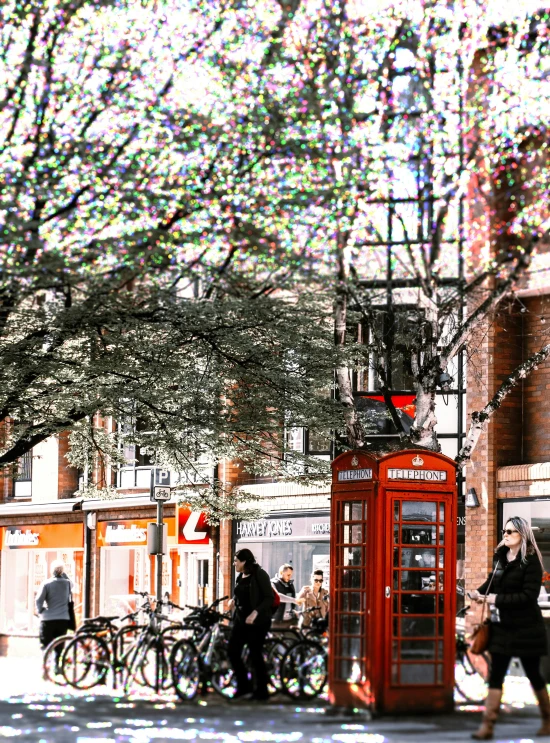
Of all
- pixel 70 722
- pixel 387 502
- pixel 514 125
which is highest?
pixel 514 125

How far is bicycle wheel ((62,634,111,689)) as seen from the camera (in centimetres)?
1731

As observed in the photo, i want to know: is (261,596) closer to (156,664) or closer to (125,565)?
(156,664)

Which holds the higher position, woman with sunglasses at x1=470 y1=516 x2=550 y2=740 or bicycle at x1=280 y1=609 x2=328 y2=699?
woman with sunglasses at x1=470 y1=516 x2=550 y2=740

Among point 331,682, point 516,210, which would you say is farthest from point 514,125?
point 331,682

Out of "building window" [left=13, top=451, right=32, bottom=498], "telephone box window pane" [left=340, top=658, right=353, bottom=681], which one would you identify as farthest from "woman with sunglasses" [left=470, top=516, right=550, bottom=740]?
"building window" [left=13, top=451, right=32, bottom=498]

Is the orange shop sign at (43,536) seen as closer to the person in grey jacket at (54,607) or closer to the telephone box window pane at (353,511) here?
the person in grey jacket at (54,607)

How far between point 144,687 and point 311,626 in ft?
6.72

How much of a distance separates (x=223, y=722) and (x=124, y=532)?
64.8ft

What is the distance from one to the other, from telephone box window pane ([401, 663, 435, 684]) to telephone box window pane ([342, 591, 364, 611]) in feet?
2.34

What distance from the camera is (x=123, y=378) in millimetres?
18188

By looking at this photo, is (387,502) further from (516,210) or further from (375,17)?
(375,17)

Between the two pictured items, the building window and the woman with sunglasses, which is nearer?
the woman with sunglasses

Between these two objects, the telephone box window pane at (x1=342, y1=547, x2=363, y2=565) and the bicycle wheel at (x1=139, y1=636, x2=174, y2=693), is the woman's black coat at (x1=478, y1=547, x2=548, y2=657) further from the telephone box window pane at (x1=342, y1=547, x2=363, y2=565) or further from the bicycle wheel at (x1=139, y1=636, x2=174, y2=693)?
the bicycle wheel at (x1=139, y1=636, x2=174, y2=693)

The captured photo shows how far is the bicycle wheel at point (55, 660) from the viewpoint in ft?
57.3
